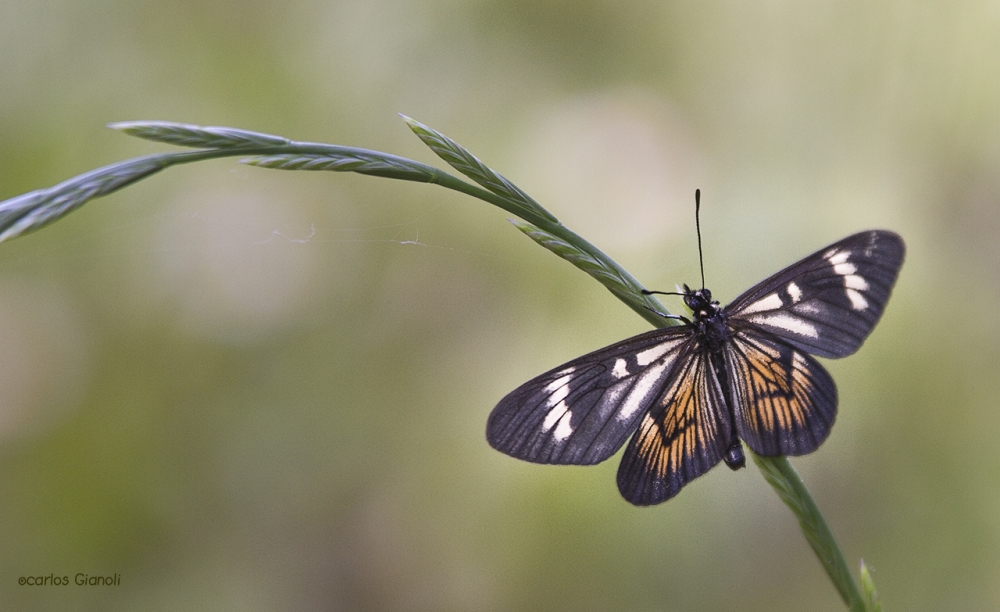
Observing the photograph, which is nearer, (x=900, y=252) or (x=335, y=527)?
(x=900, y=252)

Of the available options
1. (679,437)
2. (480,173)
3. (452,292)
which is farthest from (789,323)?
(452,292)

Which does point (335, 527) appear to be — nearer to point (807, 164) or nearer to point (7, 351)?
point (7, 351)

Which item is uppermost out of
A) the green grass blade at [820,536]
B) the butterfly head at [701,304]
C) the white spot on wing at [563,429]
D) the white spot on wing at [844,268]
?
the white spot on wing at [844,268]

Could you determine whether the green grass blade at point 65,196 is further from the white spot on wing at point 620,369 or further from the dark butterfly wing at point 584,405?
the white spot on wing at point 620,369

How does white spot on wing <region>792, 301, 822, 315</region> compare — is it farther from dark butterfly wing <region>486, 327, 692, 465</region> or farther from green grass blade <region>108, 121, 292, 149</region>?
green grass blade <region>108, 121, 292, 149</region>

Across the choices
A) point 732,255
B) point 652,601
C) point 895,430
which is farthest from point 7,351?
point 895,430

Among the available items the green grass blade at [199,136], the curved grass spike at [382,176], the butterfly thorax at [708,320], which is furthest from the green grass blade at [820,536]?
the green grass blade at [199,136]

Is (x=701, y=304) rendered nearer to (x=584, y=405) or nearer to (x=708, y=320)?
(x=708, y=320)
